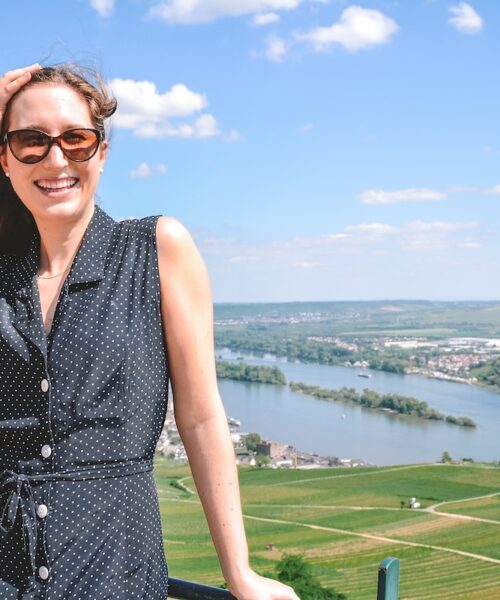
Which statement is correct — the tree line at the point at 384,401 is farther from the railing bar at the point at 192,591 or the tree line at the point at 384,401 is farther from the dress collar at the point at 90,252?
the dress collar at the point at 90,252

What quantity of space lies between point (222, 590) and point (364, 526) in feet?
81.2

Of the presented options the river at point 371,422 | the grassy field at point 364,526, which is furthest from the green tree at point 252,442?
the grassy field at point 364,526

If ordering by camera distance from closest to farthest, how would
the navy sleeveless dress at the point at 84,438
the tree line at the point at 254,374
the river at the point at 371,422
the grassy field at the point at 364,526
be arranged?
1. the navy sleeveless dress at the point at 84,438
2. the grassy field at the point at 364,526
3. the river at the point at 371,422
4. the tree line at the point at 254,374

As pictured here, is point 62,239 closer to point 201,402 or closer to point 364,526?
point 201,402

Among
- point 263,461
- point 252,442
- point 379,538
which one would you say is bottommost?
point 379,538

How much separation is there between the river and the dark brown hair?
32513mm

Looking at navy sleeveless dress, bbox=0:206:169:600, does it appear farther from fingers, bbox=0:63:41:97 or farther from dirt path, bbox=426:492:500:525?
dirt path, bbox=426:492:500:525

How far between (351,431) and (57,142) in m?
39.6

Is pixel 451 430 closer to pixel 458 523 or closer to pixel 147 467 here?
pixel 458 523

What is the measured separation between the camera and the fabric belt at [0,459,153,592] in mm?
810

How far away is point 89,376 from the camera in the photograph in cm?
81

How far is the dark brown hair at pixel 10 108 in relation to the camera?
864mm

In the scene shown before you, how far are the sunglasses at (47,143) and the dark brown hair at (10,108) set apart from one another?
0.03 metres

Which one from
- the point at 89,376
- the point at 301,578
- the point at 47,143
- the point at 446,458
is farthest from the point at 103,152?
the point at 446,458
